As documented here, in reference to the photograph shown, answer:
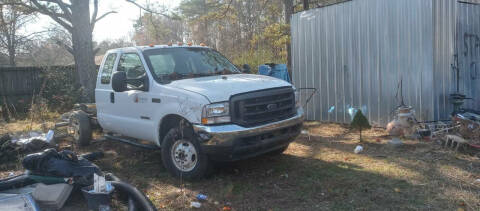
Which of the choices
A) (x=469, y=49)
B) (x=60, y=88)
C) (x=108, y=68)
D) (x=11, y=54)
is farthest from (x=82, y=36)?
(x=11, y=54)

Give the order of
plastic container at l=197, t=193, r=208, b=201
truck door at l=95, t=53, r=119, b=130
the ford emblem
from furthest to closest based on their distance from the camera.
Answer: truck door at l=95, t=53, r=119, b=130, the ford emblem, plastic container at l=197, t=193, r=208, b=201

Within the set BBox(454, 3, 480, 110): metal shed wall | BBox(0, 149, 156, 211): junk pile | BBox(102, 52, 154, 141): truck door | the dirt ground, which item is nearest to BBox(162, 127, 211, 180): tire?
the dirt ground

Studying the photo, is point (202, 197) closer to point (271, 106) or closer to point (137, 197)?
point (137, 197)

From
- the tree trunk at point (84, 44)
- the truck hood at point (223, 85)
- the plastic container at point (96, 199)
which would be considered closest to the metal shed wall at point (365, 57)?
the truck hood at point (223, 85)

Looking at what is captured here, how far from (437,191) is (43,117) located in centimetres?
1071

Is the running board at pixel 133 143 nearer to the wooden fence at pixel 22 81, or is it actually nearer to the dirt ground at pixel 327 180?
the dirt ground at pixel 327 180

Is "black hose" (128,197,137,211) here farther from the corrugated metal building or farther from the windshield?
the corrugated metal building

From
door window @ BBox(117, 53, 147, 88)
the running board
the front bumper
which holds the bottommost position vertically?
the running board

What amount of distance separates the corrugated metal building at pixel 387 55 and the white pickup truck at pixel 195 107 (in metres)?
3.43

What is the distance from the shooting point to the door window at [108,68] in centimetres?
688

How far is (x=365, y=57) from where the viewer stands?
8.86m

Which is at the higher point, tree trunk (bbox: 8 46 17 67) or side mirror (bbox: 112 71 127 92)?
tree trunk (bbox: 8 46 17 67)

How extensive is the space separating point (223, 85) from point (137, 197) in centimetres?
186

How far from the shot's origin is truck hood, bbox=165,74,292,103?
499 cm
